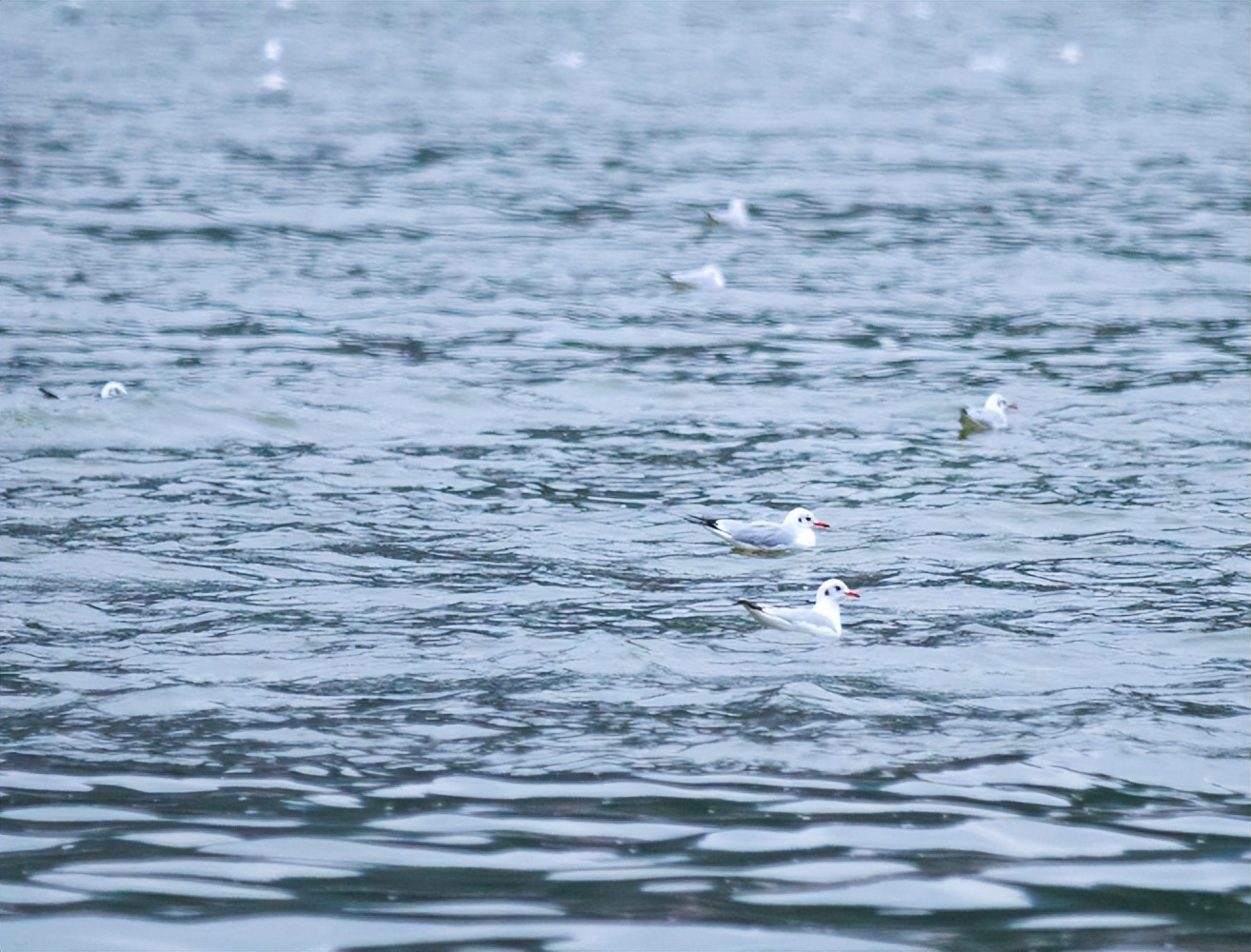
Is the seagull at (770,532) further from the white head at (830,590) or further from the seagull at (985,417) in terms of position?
the seagull at (985,417)

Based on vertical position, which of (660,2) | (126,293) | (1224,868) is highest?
(660,2)

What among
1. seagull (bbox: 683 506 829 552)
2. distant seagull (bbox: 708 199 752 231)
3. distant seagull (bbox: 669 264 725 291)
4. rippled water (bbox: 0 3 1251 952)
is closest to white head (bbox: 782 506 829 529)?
seagull (bbox: 683 506 829 552)

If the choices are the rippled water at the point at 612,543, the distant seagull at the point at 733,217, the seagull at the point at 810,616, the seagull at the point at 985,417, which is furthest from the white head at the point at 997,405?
the distant seagull at the point at 733,217

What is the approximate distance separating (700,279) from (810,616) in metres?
12.2

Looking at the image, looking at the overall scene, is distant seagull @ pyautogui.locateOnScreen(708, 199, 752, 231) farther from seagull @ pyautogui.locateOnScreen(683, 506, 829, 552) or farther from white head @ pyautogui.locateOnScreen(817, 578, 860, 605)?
white head @ pyautogui.locateOnScreen(817, 578, 860, 605)

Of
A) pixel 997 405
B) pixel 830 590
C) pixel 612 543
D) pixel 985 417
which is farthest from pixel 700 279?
pixel 830 590

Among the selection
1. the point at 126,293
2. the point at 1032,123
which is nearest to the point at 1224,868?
the point at 126,293

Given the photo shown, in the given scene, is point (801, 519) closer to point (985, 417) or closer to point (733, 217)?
point (985, 417)

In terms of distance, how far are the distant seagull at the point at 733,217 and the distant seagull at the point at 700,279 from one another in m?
3.73

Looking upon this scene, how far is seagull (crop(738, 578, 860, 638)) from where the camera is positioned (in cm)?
1212

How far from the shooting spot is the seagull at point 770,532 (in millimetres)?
14086

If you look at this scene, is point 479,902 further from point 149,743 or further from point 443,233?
point 443,233

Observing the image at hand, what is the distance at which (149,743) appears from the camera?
9984 millimetres

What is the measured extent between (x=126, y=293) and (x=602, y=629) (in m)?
12.4
